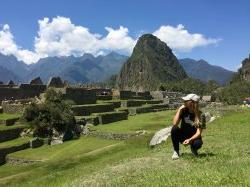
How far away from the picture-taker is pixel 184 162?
13.5 metres

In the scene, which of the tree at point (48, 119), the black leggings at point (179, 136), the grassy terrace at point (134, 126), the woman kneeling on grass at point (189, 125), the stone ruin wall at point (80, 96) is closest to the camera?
the woman kneeling on grass at point (189, 125)

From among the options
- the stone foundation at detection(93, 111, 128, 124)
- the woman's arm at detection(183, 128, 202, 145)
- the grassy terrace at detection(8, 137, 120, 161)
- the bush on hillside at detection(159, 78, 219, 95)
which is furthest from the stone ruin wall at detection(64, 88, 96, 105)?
the bush on hillside at detection(159, 78, 219, 95)

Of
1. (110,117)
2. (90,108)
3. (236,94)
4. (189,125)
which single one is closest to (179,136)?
(189,125)

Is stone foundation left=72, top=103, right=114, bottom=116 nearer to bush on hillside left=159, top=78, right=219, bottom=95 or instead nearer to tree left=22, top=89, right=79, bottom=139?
tree left=22, top=89, right=79, bottom=139

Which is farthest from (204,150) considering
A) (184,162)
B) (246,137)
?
(246,137)

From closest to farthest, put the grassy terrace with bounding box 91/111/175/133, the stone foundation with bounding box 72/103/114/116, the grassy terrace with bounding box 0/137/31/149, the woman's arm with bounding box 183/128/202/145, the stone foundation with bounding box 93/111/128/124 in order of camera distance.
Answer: the woman's arm with bounding box 183/128/202/145, the grassy terrace with bounding box 0/137/31/149, the grassy terrace with bounding box 91/111/175/133, the stone foundation with bounding box 93/111/128/124, the stone foundation with bounding box 72/103/114/116

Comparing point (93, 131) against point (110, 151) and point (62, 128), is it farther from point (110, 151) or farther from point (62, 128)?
point (110, 151)

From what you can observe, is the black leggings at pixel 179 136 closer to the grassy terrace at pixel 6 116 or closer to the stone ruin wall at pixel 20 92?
the grassy terrace at pixel 6 116

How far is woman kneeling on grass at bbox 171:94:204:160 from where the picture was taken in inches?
538

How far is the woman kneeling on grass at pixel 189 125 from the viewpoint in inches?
538

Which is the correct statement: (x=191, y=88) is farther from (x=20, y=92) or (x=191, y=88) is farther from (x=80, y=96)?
(x=20, y=92)

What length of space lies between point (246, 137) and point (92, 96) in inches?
1955

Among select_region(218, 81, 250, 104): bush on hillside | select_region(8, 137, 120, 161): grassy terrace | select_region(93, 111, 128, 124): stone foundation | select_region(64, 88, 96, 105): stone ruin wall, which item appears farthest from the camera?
select_region(218, 81, 250, 104): bush on hillside

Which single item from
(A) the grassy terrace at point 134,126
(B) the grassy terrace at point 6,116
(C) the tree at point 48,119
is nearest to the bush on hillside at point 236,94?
(A) the grassy terrace at point 134,126
